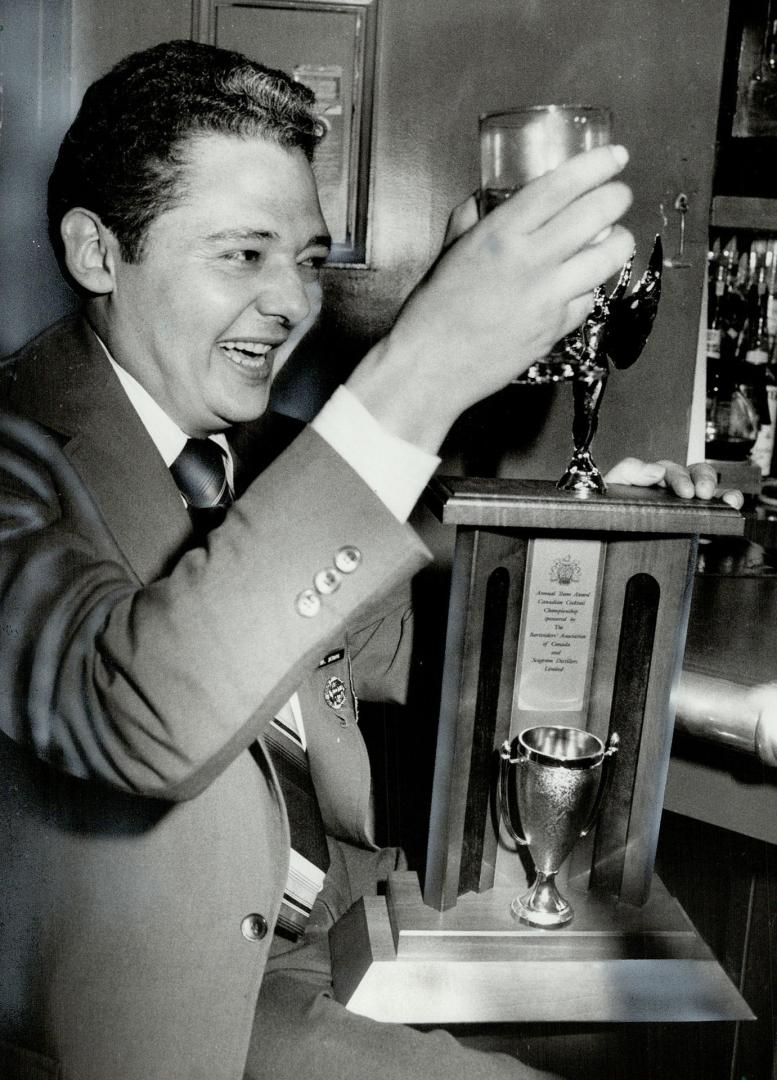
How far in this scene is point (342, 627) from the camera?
71cm

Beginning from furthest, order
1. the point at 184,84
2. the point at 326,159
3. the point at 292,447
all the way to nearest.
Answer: the point at 326,159 → the point at 184,84 → the point at 292,447

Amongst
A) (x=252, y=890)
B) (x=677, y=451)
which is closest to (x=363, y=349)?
(x=677, y=451)

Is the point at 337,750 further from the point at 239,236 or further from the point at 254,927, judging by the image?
the point at 239,236

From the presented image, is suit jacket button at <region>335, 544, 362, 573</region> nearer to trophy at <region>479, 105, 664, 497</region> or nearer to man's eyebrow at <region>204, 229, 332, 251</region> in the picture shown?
trophy at <region>479, 105, 664, 497</region>

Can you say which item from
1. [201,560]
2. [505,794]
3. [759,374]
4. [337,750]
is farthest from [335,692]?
[759,374]

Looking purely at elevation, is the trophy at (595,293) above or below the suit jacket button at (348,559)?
above

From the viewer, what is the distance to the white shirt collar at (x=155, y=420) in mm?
1154

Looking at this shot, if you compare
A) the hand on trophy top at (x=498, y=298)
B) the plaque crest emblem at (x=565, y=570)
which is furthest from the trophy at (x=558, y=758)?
the hand on trophy top at (x=498, y=298)

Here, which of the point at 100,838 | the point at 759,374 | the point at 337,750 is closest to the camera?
the point at 100,838

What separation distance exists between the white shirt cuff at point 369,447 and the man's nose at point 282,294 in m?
0.48

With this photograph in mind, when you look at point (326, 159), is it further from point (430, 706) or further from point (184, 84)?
point (430, 706)

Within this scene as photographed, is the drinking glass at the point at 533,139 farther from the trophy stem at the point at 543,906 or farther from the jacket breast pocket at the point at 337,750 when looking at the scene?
the trophy stem at the point at 543,906

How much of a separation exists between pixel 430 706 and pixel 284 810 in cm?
53

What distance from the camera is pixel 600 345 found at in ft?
3.53
